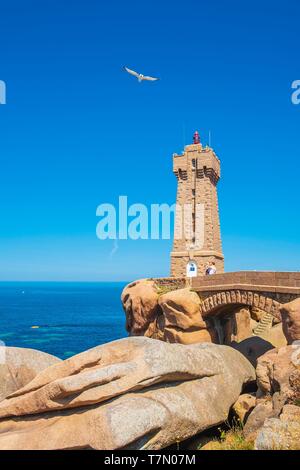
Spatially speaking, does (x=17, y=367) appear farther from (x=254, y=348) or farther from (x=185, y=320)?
(x=185, y=320)

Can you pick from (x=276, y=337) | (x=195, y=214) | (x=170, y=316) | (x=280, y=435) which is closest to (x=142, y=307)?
(x=170, y=316)

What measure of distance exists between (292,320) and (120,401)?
762 centimetres

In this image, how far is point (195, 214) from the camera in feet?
105

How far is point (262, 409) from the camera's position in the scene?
10961mm

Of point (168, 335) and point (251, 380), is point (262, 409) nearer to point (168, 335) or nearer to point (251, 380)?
point (251, 380)

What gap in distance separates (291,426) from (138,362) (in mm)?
4110

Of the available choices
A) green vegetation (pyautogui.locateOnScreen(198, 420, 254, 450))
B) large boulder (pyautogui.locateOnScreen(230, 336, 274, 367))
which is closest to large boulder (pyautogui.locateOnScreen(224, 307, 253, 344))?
large boulder (pyautogui.locateOnScreen(230, 336, 274, 367))

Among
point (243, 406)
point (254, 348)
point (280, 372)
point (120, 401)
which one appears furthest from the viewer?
point (254, 348)

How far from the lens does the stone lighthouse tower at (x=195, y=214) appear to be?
31297mm

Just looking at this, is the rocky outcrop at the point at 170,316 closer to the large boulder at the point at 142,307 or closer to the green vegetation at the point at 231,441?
the large boulder at the point at 142,307

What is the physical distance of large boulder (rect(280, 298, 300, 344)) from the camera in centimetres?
1470

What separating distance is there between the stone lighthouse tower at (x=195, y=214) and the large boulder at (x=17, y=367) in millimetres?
17283

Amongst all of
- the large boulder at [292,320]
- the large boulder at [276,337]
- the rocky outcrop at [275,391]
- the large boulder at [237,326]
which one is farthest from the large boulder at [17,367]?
the large boulder at [237,326]

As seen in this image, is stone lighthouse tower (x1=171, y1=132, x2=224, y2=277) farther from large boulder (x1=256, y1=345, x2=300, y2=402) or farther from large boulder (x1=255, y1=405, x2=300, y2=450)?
large boulder (x1=255, y1=405, x2=300, y2=450)
